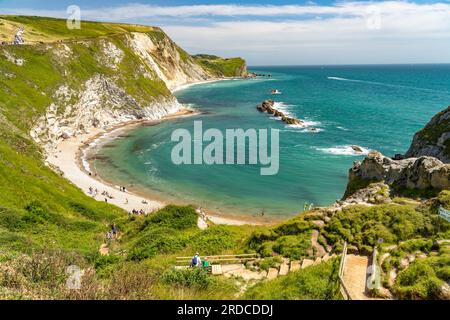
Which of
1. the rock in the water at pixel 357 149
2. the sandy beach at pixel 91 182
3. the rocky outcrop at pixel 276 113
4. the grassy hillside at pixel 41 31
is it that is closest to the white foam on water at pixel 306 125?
the rocky outcrop at pixel 276 113

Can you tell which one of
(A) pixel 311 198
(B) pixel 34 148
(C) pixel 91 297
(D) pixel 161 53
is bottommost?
(A) pixel 311 198

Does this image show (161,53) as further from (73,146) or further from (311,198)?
(311,198)

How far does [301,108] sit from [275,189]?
87876 millimetres

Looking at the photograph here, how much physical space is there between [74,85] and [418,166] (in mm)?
84854

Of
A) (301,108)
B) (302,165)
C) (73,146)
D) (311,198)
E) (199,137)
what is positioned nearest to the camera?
(311,198)

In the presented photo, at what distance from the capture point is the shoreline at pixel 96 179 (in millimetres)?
46216

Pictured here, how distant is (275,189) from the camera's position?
179ft

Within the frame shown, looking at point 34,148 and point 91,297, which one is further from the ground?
point 91,297

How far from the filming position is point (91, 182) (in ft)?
182

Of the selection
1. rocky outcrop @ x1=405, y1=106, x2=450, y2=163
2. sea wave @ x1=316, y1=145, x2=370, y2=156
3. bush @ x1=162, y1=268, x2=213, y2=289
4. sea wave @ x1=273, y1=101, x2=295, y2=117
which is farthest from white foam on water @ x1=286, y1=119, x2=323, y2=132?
bush @ x1=162, y1=268, x2=213, y2=289

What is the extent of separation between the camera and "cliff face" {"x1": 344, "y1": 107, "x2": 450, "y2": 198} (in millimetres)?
23469

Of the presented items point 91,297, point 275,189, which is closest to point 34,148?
point 275,189

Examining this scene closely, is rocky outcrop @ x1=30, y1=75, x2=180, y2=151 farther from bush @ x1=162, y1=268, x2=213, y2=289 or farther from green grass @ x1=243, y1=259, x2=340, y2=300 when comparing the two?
green grass @ x1=243, y1=259, x2=340, y2=300

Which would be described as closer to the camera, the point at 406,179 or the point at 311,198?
the point at 406,179
